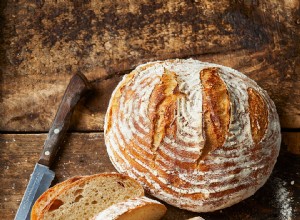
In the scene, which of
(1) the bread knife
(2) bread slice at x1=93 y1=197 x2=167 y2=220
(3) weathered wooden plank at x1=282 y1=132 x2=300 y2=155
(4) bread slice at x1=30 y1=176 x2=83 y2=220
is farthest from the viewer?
(3) weathered wooden plank at x1=282 y1=132 x2=300 y2=155

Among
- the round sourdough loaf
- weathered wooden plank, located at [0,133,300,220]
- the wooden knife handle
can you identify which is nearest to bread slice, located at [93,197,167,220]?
the round sourdough loaf

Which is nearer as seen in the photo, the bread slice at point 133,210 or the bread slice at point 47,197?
the bread slice at point 133,210

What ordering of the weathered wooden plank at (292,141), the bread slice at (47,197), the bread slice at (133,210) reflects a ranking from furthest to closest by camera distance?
the weathered wooden plank at (292,141) < the bread slice at (47,197) < the bread slice at (133,210)

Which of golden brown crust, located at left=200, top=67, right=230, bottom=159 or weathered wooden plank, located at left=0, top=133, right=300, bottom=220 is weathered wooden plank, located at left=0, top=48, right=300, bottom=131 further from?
golden brown crust, located at left=200, top=67, right=230, bottom=159

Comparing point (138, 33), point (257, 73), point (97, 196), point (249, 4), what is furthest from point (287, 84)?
point (97, 196)

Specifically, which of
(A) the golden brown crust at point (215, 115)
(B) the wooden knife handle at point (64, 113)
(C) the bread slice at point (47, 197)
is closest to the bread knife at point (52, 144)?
(B) the wooden knife handle at point (64, 113)

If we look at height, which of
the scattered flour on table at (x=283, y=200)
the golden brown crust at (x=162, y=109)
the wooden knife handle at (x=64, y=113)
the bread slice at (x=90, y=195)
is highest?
the golden brown crust at (x=162, y=109)

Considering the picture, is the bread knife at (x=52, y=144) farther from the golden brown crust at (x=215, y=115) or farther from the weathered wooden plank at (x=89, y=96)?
the golden brown crust at (x=215, y=115)
